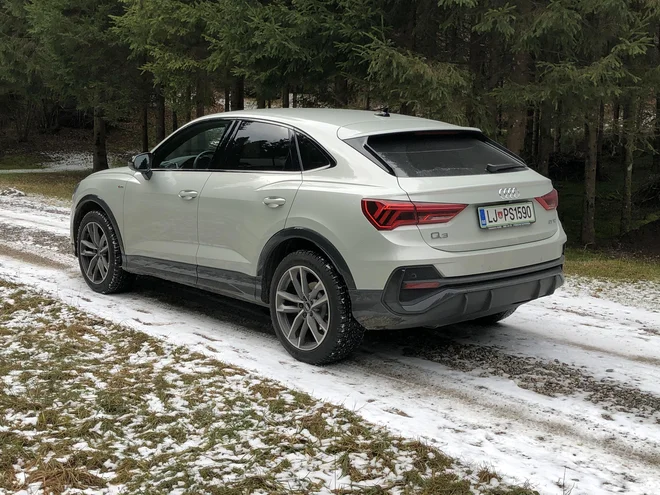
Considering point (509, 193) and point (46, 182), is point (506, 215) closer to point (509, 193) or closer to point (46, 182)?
point (509, 193)

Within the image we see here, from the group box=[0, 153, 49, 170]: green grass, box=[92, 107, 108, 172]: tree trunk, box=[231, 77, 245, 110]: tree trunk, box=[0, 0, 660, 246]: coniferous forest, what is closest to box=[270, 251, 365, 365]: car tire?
box=[0, 0, 660, 246]: coniferous forest

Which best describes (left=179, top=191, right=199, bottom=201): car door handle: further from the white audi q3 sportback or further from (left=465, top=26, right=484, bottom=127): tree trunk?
(left=465, top=26, right=484, bottom=127): tree trunk

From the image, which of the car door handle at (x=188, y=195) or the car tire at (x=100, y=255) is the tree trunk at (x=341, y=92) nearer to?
the car tire at (x=100, y=255)

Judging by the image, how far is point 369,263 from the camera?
4879 millimetres

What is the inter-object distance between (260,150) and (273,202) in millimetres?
583

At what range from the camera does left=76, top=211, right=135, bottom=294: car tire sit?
723cm

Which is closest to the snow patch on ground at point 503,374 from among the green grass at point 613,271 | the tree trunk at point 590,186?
the green grass at point 613,271

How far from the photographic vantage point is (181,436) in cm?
401

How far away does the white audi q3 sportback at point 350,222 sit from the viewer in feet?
15.9

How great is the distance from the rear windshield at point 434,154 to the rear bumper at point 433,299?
74 cm

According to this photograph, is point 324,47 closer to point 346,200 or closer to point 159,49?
point 159,49

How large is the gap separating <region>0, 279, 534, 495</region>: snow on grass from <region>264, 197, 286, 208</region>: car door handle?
3.98ft

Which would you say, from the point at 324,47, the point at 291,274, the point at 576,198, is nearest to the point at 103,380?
the point at 291,274

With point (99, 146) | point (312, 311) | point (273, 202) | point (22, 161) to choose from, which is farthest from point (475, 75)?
point (22, 161)
